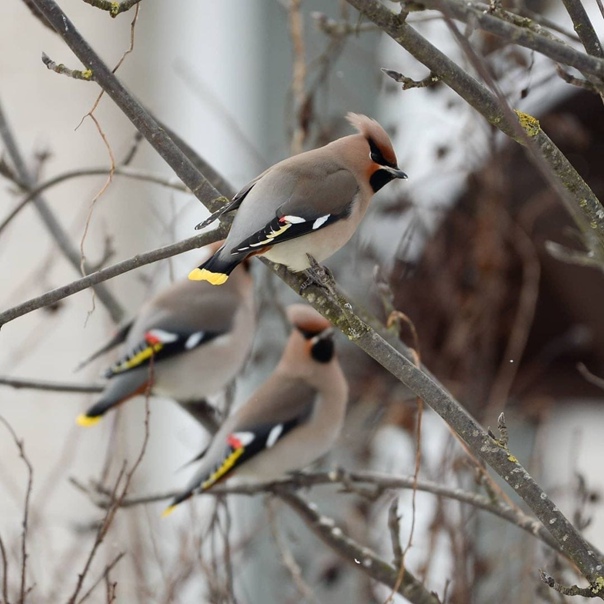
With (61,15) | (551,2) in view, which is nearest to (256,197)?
(61,15)

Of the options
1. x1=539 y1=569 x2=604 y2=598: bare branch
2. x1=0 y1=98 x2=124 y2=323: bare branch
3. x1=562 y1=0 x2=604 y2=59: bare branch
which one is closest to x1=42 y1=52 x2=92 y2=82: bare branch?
x1=562 y1=0 x2=604 y2=59: bare branch

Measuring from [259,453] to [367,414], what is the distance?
98cm

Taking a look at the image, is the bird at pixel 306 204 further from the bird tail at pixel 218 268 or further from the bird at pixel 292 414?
the bird at pixel 292 414

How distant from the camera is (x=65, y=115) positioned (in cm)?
723

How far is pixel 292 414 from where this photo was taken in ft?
12.2

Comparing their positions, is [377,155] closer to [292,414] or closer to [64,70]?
[64,70]

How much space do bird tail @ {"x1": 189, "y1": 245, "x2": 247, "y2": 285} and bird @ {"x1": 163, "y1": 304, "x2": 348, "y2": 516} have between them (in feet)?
4.52

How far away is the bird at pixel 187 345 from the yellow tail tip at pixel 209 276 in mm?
1477

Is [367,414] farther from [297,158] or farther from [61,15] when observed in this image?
[61,15]

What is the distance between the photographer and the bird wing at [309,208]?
206 cm

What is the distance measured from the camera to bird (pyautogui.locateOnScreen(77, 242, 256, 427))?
3.48 metres

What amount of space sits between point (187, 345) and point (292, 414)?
434 mm

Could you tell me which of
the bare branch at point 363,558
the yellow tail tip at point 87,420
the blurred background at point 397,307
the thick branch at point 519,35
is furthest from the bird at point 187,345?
the thick branch at point 519,35

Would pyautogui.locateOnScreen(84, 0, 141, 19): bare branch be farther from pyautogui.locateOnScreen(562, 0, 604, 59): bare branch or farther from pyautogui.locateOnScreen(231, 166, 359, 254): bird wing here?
pyautogui.locateOnScreen(562, 0, 604, 59): bare branch
